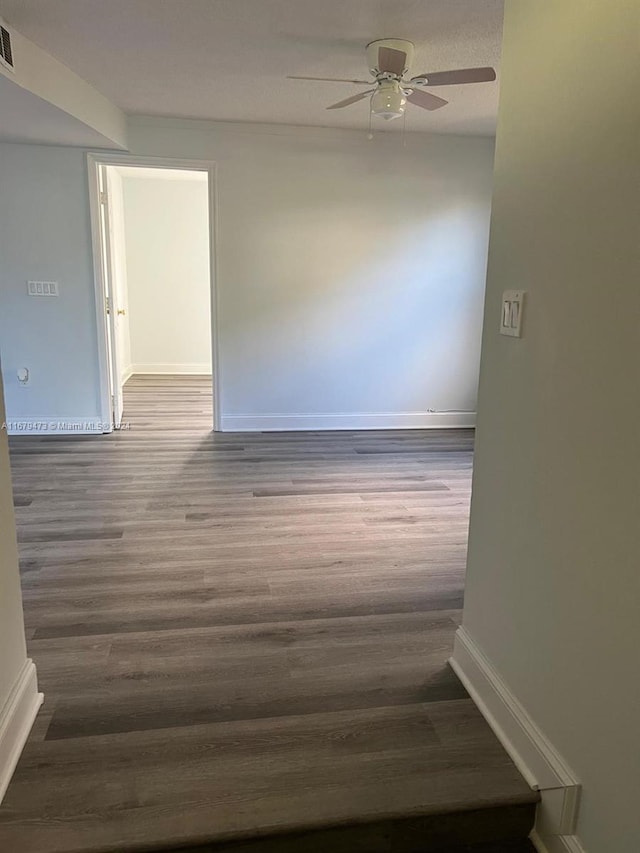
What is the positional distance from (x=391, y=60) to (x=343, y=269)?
226 centimetres

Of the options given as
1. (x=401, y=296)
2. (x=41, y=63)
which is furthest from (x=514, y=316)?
(x=401, y=296)

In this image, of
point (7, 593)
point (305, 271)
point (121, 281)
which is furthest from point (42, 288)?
point (7, 593)

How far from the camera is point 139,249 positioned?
25.8 feet

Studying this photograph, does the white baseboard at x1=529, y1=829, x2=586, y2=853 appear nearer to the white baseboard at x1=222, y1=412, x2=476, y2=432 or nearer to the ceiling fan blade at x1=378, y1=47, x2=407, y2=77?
the ceiling fan blade at x1=378, y1=47, x2=407, y2=77

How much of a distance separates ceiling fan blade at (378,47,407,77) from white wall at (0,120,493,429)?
1932 millimetres

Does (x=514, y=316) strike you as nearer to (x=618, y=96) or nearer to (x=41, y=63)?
(x=618, y=96)

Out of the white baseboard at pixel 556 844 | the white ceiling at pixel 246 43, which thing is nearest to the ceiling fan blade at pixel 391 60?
the white ceiling at pixel 246 43

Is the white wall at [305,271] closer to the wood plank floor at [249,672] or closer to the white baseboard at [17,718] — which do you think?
the wood plank floor at [249,672]

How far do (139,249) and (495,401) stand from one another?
7.18 m

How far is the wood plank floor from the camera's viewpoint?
1438 millimetres

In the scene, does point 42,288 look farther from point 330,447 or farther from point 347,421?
point 347,421

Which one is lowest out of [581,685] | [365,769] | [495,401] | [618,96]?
[365,769]

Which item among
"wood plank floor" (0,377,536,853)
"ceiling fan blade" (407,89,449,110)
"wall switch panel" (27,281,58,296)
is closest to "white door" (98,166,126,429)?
"wall switch panel" (27,281,58,296)

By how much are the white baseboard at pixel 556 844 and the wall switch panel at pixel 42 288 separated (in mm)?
4752
